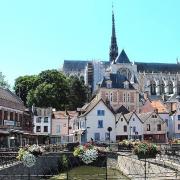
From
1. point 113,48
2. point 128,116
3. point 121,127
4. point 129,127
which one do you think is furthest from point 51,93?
point 113,48

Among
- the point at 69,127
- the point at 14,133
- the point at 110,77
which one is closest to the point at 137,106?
the point at 110,77

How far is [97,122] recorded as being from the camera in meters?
70.1

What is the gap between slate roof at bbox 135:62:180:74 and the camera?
17315cm

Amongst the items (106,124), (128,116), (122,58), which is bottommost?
(106,124)

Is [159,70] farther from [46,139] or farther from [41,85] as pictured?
[46,139]

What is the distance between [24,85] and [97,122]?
126 feet

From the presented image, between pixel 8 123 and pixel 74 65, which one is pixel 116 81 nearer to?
pixel 8 123

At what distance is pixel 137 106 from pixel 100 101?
852 inches

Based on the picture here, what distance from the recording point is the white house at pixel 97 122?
230 ft

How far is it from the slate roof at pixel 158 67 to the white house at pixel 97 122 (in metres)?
103

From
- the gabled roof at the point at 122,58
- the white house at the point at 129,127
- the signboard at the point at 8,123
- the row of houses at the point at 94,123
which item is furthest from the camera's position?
Answer: the gabled roof at the point at 122,58

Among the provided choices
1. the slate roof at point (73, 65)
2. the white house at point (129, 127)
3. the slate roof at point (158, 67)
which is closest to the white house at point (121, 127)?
the white house at point (129, 127)

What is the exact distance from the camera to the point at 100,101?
231ft

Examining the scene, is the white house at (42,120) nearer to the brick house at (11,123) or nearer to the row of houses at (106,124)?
the row of houses at (106,124)
